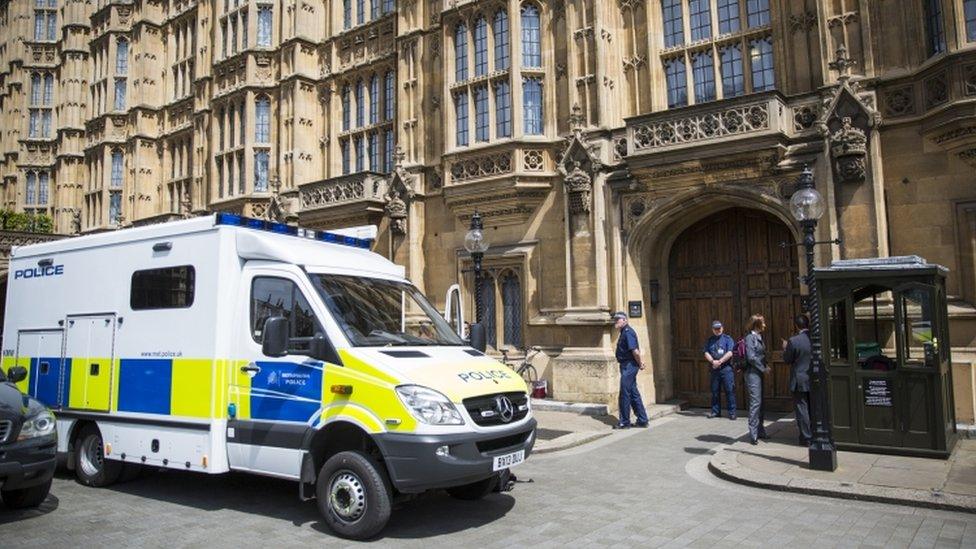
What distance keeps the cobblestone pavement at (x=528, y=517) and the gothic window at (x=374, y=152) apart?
12.1 meters

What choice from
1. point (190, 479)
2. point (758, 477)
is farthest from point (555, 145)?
point (190, 479)

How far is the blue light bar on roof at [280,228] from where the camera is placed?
7320 mm

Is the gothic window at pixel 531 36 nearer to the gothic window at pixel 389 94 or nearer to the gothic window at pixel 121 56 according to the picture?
the gothic window at pixel 389 94

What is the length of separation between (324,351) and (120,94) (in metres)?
27.2

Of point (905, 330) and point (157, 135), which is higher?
point (157, 135)

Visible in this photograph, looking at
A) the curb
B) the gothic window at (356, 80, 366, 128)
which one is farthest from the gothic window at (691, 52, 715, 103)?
the gothic window at (356, 80, 366, 128)

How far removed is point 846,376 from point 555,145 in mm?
7933

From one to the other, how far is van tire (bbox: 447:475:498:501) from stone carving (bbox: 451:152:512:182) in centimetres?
920

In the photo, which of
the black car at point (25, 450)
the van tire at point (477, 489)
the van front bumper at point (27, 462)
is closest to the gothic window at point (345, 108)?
the black car at point (25, 450)

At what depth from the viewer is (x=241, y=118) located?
2266cm

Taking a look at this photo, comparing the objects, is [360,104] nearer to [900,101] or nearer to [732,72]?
[732,72]

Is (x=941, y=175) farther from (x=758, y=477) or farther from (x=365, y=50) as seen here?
(x=365, y=50)

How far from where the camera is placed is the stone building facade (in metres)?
11.3

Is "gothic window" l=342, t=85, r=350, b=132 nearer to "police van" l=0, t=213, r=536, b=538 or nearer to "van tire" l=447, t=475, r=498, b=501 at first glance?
"police van" l=0, t=213, r=536, b=538
